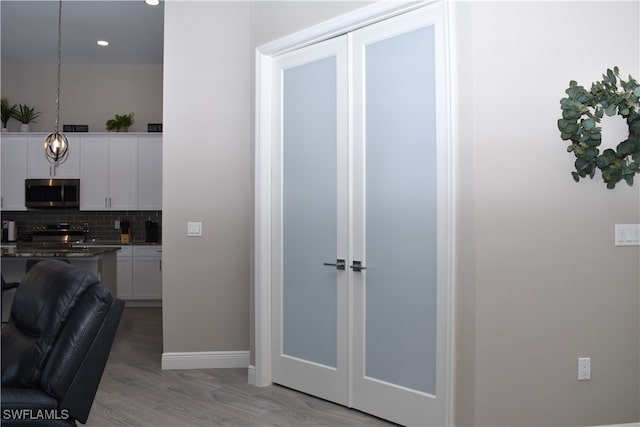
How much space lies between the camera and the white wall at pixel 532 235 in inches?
107

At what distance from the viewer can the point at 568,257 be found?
278cm

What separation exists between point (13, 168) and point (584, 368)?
7.53m

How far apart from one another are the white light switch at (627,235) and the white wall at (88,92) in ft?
21.8

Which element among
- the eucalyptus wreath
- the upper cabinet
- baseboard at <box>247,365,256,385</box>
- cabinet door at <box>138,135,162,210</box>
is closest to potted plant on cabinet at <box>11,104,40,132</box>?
the upper cabinet

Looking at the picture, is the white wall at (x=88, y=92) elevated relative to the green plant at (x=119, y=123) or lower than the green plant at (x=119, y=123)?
elevated

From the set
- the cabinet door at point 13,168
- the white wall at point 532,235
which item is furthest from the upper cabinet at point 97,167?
the white wall at point 532,235

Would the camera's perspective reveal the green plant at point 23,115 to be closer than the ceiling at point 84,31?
No

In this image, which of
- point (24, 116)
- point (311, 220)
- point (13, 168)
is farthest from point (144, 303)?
point (311, 220)

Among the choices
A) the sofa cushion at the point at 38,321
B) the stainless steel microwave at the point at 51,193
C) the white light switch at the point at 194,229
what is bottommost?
the sofa cushion at the point at 38,321

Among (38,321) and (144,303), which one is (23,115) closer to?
(144,303)

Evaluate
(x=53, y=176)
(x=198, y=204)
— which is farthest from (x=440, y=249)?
(x=53, y=176)

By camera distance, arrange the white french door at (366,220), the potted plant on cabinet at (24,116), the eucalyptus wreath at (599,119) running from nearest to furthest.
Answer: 1. the eucalyptus wreath at (599,119)
2. the white french door at (366,220)
3. the potted plant on cabinet at (24,116)

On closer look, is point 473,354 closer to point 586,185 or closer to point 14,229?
point 586,185

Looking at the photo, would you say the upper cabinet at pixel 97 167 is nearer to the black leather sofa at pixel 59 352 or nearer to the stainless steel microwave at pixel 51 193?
the stainless steel microwave at pixel 51 193
